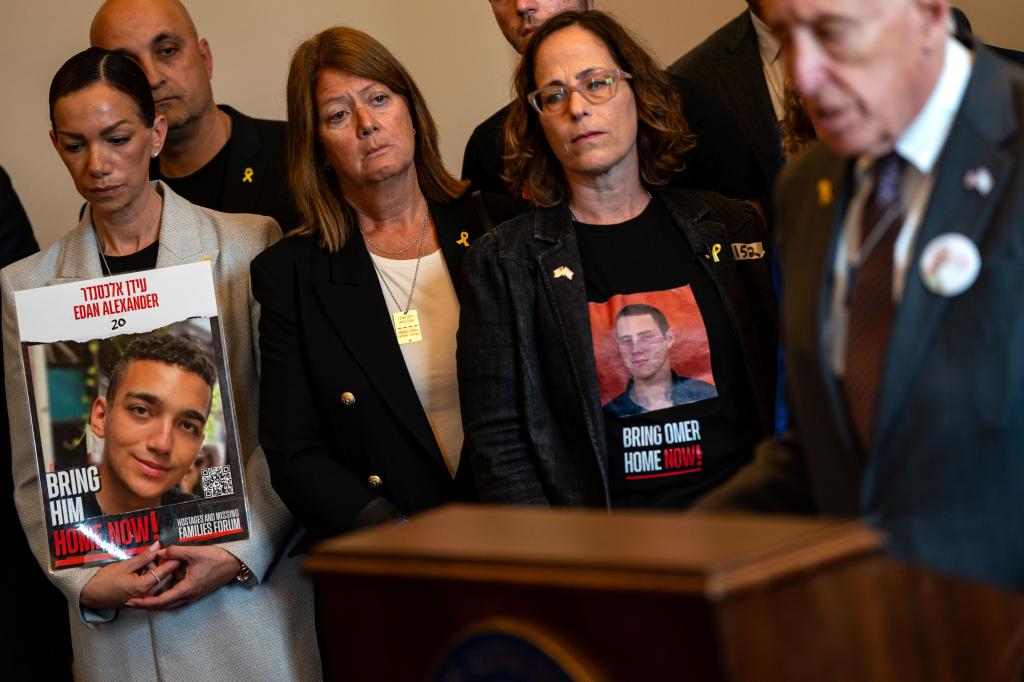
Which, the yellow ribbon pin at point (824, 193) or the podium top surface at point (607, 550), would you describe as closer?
the podium top surface at point (607, 550)

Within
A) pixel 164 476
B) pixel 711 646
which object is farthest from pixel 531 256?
pixel 711 646

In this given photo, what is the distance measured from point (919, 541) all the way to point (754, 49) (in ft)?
7.98

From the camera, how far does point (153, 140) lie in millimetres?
3580

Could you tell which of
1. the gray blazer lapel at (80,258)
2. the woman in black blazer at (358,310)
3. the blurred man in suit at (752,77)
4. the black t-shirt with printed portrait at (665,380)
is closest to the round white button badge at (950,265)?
the black t-shirt with printed portrait at (665,380)

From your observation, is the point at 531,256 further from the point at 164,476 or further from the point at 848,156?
the point at 848,156

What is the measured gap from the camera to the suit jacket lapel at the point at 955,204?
4.79ft

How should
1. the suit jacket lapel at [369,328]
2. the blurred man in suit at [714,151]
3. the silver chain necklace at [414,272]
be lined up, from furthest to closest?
the blurred man in suit at [714,151], the silver chain necklace at [414,272], the suit jacket lapel at [369,328]

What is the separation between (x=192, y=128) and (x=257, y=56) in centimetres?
123

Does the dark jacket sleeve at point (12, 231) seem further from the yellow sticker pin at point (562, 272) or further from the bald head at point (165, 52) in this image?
the yellow sticker pin at point (562, 272)

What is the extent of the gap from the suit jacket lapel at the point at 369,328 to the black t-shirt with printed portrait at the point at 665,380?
52 centimetres

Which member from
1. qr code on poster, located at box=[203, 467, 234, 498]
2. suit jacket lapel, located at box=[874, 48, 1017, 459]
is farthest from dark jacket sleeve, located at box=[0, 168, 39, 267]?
suit jacket lapel, located at box=[874, 48, 1017, 459]

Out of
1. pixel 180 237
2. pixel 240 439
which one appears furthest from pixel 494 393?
pixel 180 237

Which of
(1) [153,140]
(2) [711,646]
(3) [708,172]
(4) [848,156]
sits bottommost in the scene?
(2) [711,646]

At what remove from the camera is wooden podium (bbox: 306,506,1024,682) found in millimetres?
1126
